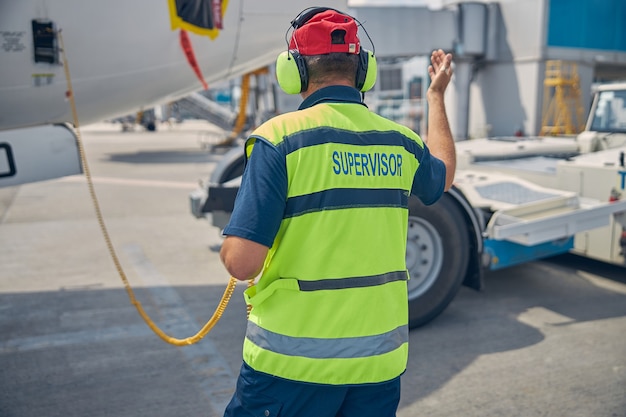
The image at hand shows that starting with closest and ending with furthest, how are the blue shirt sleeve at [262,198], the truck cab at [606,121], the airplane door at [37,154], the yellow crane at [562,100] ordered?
the blue shirt sleeve at [262,198], the airplane door at [37,154], the truck cab at [606,121], the yellow crane at [562,100]

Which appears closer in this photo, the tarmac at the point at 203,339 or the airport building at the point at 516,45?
the tarmac at the point at 203,339

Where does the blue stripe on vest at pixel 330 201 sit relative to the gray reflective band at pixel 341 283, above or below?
above

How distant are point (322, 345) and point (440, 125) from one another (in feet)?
3.37

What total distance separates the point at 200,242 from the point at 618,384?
5616 mm

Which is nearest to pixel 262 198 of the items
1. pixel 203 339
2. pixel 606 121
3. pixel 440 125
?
pixel 440 125

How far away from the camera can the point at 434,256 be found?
196 inches

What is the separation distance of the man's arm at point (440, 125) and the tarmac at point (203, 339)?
1927 millimetres

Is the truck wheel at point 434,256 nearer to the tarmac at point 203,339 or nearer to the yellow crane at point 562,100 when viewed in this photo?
the tarmac at point 203,339

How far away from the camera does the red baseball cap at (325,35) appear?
6.18 ft

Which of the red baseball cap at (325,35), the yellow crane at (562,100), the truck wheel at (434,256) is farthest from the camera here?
the yellow crane at (562,100)

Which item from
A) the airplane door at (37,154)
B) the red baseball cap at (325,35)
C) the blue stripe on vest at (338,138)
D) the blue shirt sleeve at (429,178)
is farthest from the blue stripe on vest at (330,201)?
the airplane door at (37,154)

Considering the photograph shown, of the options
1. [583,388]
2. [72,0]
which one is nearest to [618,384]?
[583,388]

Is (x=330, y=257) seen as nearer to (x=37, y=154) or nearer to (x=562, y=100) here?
(x=37, y=154)

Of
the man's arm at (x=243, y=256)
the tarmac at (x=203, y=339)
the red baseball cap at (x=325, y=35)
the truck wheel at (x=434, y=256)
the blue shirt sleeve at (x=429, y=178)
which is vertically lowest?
the tarmac at (x=203, y=339)
